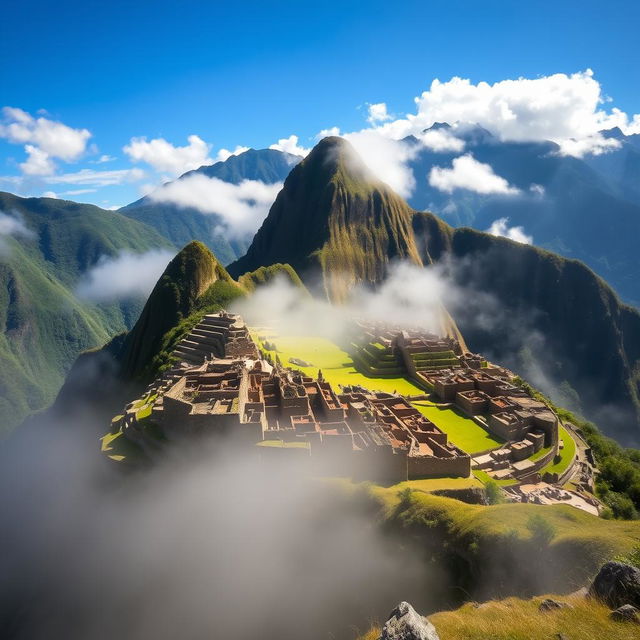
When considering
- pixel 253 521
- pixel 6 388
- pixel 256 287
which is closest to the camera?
pixel 253 521

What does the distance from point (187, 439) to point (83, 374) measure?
291 ft

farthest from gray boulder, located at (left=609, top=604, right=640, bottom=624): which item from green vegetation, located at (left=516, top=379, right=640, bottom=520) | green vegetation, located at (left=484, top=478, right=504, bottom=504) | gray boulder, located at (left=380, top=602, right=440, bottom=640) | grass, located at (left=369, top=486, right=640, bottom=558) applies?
green vegetation, located at (left=516, top=379, right=640, bottom=520)

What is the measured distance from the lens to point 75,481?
33844 millimetres

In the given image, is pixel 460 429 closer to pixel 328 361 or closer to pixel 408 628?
pixel 328 361

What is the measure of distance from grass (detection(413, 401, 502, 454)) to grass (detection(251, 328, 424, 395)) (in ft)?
18.7

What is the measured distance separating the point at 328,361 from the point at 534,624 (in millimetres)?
51438

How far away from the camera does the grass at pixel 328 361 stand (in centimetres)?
5119

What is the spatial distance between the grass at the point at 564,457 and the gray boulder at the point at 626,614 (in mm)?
27456

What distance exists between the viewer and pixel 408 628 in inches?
395

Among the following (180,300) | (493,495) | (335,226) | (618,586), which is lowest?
(493,495)

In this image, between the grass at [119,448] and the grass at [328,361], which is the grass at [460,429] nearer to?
the grass at [328,361]

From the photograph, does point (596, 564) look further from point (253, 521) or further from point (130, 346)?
point (130, 346)

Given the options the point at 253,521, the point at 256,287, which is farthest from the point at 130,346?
the point at 253,521

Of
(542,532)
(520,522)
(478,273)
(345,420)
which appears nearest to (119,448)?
(345,420)
